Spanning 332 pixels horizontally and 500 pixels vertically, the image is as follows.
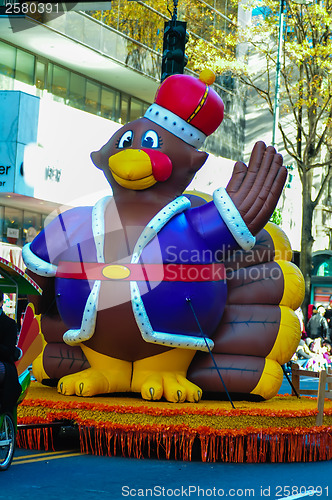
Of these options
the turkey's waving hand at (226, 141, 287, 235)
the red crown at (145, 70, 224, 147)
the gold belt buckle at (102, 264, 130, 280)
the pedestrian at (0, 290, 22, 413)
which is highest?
the red crown at (145, 70, 224, 147)

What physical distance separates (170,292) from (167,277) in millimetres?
155

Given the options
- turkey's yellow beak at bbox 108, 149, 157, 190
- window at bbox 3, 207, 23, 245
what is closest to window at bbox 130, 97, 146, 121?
window at bbox 3, 207, 23, 245

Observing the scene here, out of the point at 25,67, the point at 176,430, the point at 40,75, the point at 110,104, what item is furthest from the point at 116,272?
the point at 110,104

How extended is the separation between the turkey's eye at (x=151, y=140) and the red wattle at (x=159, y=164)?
0.09 meters

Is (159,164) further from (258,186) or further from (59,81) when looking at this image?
(59,81)

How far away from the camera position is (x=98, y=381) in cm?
888

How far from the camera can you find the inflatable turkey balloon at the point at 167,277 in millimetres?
8773

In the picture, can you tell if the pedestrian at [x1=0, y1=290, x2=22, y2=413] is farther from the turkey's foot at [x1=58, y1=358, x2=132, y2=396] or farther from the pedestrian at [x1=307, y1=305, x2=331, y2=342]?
the pedestrian at [x1=307, y1=305, x2=331, y2=342]

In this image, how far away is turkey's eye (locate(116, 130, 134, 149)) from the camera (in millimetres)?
9258

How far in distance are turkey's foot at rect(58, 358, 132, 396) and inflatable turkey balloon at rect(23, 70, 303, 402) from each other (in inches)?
0.5

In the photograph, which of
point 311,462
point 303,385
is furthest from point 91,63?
point 311,462

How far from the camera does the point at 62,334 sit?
967 centimetres

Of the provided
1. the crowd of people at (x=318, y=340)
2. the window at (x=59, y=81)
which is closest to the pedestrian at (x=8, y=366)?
the crowd of people at (x=318, y=340)

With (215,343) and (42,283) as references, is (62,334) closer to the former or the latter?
(42,283)
